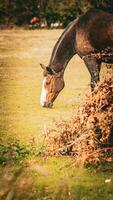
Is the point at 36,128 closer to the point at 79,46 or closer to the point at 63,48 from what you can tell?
the point at 63,48

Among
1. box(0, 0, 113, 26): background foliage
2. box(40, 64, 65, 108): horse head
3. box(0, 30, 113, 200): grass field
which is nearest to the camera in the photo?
box(0, 30, 113, 200): grass field

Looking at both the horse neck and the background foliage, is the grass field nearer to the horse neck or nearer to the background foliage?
the horse neck

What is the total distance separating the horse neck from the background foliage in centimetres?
5235

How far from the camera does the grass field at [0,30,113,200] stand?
2139mm

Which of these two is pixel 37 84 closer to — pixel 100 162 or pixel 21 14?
pixel 100 162

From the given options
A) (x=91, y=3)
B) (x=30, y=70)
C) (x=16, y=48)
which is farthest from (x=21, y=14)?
(x=30, y=70)

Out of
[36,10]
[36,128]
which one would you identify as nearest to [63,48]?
[36,128]

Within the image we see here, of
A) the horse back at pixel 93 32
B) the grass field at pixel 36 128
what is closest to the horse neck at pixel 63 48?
the horse back at pixel 93 32

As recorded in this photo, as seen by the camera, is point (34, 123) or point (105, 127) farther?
point (34, 123)

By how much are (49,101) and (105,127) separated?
5.42 metres

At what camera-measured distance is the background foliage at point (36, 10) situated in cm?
6481

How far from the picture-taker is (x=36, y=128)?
390 inches

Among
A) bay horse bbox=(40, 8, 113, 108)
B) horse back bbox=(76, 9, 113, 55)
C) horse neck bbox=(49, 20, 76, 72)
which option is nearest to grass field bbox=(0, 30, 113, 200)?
bay horse bbox=(40, 8, 113, 108)

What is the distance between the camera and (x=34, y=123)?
10.5 m
